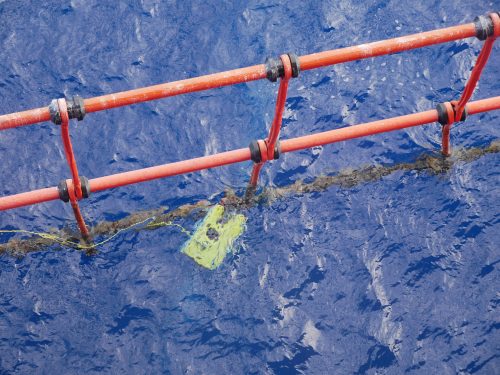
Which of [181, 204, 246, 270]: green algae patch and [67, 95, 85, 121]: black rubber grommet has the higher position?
[67, 95, 85, 121]: black rubber grommet

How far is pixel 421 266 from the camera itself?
5.75m

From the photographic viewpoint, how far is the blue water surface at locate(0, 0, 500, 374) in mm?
5465

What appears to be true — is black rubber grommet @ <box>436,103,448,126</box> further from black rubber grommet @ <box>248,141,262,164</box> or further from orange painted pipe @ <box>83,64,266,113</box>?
orange painted pipe @ <box>83,64,266,113</box>

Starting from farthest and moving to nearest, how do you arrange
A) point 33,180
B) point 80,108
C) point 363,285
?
point 33,180, point 363,285, point 80,108

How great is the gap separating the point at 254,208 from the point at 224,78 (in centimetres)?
151

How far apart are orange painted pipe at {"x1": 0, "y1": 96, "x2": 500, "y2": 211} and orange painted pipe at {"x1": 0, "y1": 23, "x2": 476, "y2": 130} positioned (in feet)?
2.37

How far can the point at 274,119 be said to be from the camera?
5254 millimetres

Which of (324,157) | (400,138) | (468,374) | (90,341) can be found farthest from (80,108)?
(468,374)

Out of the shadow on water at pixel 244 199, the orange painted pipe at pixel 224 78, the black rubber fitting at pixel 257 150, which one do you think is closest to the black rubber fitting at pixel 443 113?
the shadow on water at pixel 244 199

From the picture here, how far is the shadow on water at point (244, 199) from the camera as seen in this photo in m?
5.83

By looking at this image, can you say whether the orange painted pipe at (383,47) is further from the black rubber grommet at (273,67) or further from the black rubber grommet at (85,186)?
the black rubber grommet at (85,186)

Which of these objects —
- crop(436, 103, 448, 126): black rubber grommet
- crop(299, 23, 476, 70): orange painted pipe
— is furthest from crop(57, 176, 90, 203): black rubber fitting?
crop(436, 103, 448, 126): black rubber grommet

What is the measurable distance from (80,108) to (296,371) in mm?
2427

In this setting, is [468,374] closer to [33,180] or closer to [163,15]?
[33,180]
